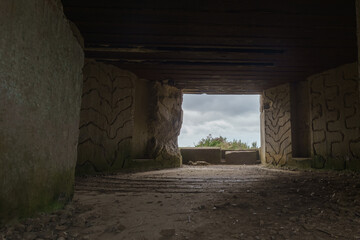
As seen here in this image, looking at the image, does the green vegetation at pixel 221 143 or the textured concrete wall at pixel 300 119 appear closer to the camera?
the textured concrete wall at pixel 300 119

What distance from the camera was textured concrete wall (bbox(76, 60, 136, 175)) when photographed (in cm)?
493

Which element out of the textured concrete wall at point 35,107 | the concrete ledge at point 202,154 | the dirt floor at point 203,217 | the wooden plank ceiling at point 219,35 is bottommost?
the dirt floor at point 203,217

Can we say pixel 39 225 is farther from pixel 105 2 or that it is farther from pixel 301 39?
pixel 301 39

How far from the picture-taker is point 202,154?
31.3 feet

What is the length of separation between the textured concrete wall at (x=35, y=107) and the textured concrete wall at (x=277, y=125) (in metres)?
6.13

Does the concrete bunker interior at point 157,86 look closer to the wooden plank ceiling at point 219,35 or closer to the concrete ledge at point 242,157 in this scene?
the wooden plank ceiling at point 219,35

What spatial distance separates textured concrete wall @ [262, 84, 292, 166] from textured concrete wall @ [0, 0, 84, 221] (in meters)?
6.13

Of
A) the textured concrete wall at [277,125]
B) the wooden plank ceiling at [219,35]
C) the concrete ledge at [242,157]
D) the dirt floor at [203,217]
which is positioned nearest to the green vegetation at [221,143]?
the concrete ledge at [242,157]

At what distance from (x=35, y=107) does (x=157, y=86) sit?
522cm

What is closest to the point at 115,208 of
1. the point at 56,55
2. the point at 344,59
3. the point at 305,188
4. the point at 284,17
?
the point at 56,55

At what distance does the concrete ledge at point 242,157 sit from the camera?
956 centimetres

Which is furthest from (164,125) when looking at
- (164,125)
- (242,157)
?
(242,157)

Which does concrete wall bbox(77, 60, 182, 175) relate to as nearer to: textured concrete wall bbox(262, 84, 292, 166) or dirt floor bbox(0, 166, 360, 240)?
dirt floor bbox(0, 166, 360, 240)

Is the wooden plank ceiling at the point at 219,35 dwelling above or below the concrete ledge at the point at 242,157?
above
